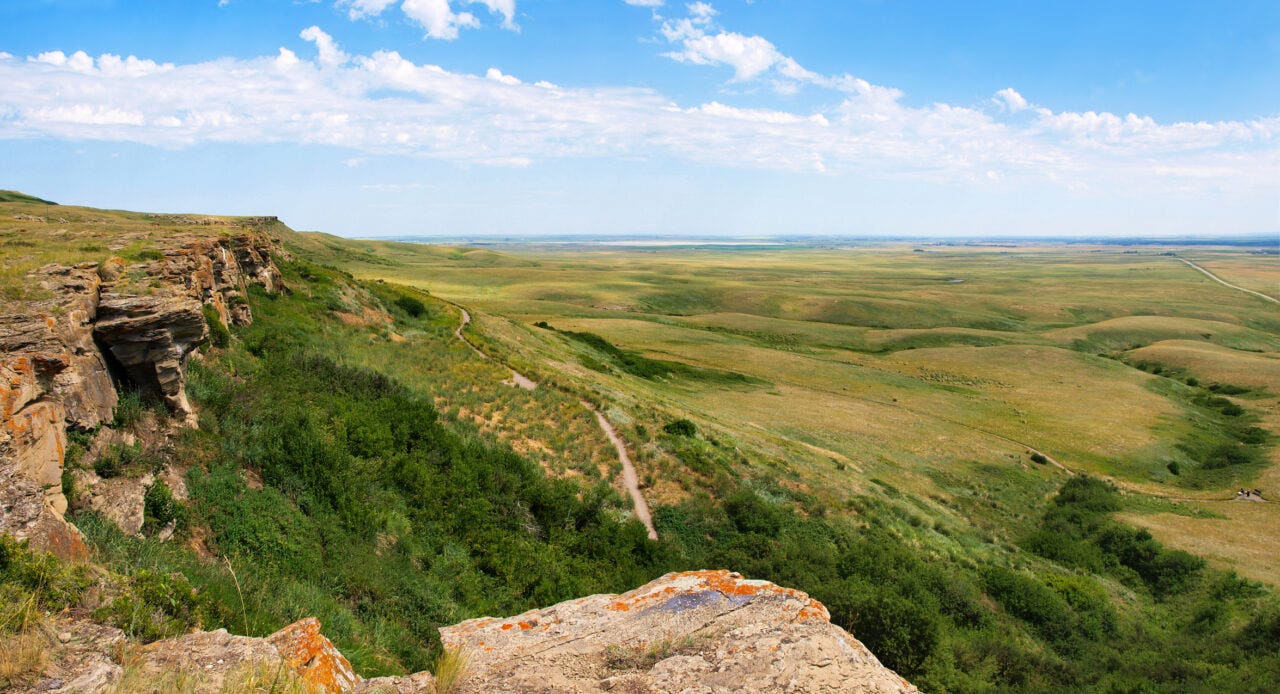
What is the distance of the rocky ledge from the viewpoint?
521 centimetres

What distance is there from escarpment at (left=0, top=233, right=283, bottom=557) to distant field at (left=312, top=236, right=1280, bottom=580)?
14.2m

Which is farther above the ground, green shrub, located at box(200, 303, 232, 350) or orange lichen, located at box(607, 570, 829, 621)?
green shrub, located at box(200, 303, 232, 350)

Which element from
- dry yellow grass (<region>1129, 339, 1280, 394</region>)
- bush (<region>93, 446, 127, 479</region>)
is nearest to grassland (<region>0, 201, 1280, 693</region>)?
bush (<region>93, 446, 127, 479</region>)

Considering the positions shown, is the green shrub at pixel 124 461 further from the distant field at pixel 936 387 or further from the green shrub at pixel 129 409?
the distant field at pixel 936 387

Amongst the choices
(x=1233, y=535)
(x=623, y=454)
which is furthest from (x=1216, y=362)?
(x=623, y=454)

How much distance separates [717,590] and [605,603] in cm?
169

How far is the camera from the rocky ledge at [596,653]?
521 cm

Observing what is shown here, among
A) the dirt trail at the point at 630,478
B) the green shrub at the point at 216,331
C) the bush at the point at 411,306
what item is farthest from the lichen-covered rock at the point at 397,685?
the bush at the point at 411,306

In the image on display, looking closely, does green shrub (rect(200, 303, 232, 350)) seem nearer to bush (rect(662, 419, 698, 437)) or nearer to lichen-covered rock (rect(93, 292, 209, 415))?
lichen-covered rock (rect(93, 292, 209, 415))

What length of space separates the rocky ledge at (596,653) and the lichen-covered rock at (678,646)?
0.05ft

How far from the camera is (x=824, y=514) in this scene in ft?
72.4

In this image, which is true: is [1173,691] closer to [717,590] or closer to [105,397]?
[717,590]

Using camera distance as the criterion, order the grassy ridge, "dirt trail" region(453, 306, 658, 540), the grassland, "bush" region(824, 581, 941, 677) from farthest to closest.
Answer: "dirt trail" region(453, 306, 658, 540), "bush" region(824, 581, 941, 677), the grassland, the grassy ridge

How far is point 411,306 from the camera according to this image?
42.0 meters
